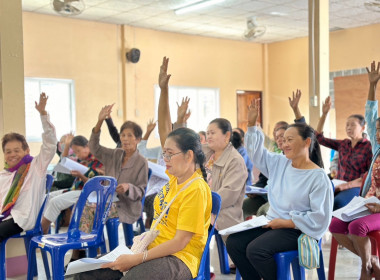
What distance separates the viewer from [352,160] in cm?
394

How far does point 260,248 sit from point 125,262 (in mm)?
813

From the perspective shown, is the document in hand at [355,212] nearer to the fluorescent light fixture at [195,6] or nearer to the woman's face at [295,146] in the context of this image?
the woman's face at [295,146]

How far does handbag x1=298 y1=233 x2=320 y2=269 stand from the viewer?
2.36 m

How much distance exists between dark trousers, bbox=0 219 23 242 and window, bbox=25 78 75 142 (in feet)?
15.2

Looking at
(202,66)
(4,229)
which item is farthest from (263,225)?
(202,66)

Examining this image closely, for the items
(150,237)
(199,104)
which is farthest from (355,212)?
(199,104)

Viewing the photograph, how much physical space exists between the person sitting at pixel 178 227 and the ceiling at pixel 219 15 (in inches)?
213

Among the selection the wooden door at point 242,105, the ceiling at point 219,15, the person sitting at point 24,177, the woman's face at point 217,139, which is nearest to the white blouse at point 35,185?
the person sitting at point 24,177

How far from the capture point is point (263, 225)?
2590 millimetres

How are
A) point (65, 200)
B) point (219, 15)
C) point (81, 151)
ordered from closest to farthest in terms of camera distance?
point (65, 200), point (81, 151), point (219, 15)

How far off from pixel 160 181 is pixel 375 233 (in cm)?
204

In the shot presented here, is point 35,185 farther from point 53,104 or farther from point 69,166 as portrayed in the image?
point 53,104

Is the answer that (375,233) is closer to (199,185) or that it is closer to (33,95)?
(199,185)

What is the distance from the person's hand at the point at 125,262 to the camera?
1942mm
